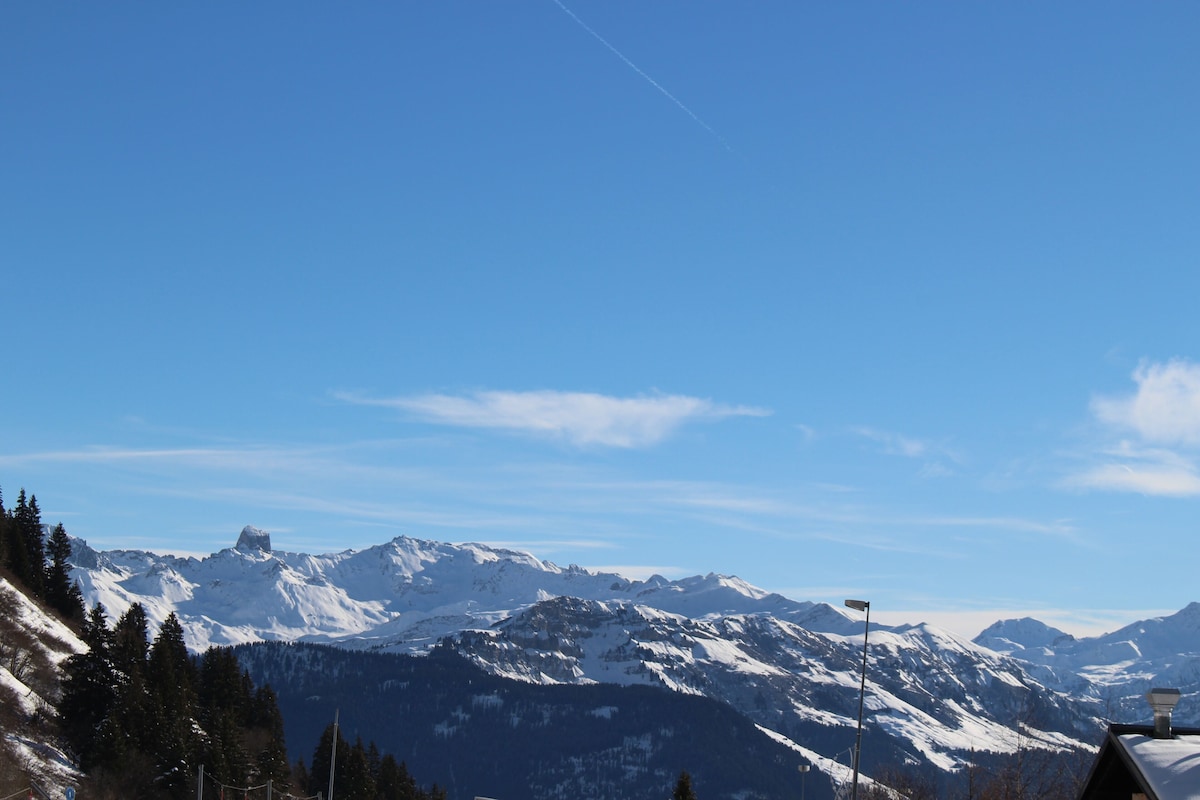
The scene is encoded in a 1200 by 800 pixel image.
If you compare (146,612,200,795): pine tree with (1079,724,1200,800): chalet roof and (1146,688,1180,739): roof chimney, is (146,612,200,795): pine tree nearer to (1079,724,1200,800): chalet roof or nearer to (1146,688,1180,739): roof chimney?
(1079,724,1200,800): chalet roof

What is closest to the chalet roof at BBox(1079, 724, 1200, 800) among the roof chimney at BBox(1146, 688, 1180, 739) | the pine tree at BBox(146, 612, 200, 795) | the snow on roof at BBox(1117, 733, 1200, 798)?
the snow on roof at BBox(1117, 733, 1200, 798)

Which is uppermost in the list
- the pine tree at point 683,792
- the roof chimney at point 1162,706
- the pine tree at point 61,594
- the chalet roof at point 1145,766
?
the pine tree at point 61,594

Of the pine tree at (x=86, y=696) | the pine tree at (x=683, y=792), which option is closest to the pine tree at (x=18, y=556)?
the pine tree at (x=86, y=696)

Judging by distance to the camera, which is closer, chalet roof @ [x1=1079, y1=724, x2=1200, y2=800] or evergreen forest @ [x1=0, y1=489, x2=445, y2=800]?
chalet roof @ [x1=1079, y1=724, x2=1200, y2=800]

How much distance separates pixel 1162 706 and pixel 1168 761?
2.29m

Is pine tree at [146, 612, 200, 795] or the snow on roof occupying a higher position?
the snow on roof

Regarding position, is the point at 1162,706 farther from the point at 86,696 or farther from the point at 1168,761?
the point at 86,696

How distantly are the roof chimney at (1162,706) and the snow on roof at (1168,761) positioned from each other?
0.21m

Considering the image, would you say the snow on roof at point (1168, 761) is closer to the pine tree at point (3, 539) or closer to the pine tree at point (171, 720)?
the pine tree at point (171, 720)

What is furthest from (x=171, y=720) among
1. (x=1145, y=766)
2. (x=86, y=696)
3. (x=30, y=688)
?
(x=1145, y=766)

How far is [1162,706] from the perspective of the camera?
2370 centimetres

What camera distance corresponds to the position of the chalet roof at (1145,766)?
821 inches

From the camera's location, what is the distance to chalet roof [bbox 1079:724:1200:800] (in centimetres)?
2086

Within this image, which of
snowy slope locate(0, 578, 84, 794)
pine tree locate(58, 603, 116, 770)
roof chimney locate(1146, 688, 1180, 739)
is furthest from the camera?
pine tree locate(58, 603, 116, 770)
